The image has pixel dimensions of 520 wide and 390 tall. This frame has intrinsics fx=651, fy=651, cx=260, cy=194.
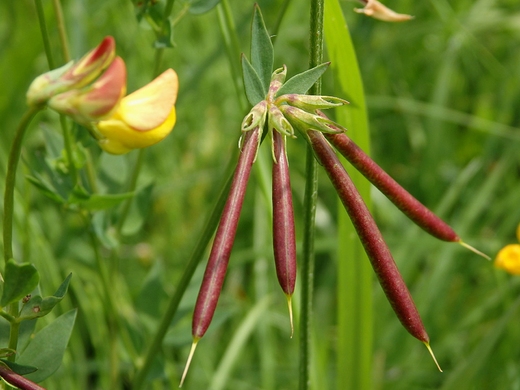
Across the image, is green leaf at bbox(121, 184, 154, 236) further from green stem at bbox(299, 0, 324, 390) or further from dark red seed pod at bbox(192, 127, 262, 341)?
dark red seed pod at bbox(192, 127, 262, 341)

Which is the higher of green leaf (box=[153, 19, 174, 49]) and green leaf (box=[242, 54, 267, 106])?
green leaf (box=[153, 19, 174, 49])

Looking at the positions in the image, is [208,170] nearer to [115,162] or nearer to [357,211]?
[115,162]

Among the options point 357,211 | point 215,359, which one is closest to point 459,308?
point 215,359

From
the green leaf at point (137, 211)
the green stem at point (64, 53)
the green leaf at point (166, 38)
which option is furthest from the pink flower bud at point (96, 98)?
the green leaf at point (137, 211)

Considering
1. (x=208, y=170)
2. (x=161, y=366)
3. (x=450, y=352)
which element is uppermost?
(x=208, y=170)

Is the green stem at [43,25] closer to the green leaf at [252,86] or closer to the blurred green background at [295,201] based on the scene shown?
the blurred green background at [295,201]

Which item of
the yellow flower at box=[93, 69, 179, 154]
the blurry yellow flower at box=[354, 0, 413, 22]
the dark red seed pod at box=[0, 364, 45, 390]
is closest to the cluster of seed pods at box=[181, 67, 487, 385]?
the yellow flower at box=[93, 69, 179, 154]
